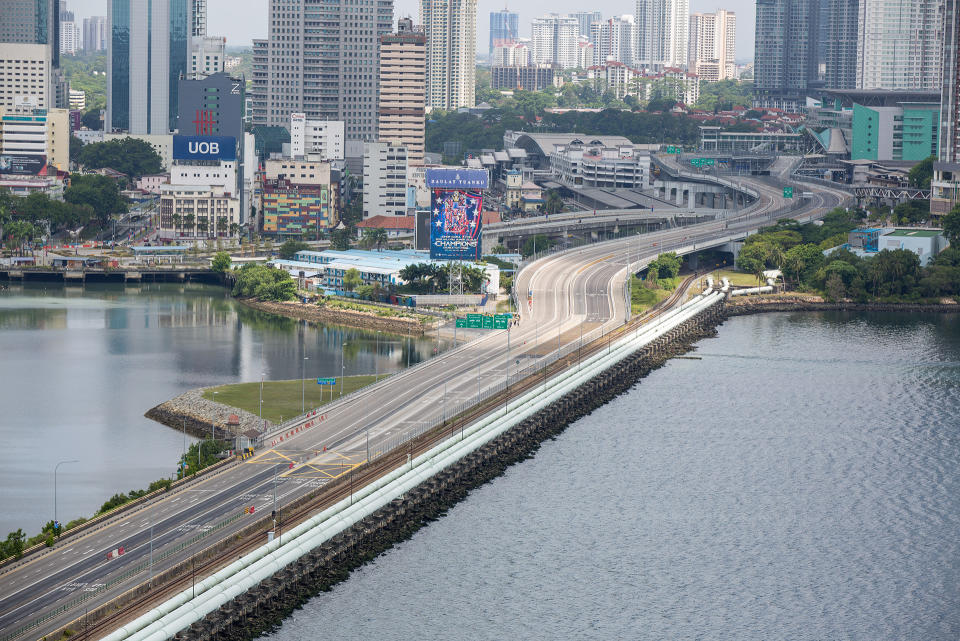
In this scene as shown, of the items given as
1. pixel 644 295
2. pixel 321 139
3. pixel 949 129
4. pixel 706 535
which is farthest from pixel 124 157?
pixel 706 535

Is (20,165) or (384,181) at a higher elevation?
(20,165)

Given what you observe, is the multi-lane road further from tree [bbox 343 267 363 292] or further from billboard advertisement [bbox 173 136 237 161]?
billboard advertisement [bbox 173 136 237 161]

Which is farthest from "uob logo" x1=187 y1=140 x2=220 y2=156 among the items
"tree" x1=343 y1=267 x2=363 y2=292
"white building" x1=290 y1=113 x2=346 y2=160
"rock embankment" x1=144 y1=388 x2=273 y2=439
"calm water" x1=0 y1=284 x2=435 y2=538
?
"rock embankment" x1=144 y1=388 x2=273 y2=439

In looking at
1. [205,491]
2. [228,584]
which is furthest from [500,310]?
[228,584]

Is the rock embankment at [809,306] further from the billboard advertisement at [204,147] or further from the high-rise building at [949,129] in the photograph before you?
the billboard advertisement at [204,147]

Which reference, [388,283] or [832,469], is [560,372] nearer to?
[832,469]

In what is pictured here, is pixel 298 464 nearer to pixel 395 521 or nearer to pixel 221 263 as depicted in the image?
pixel 395 521
